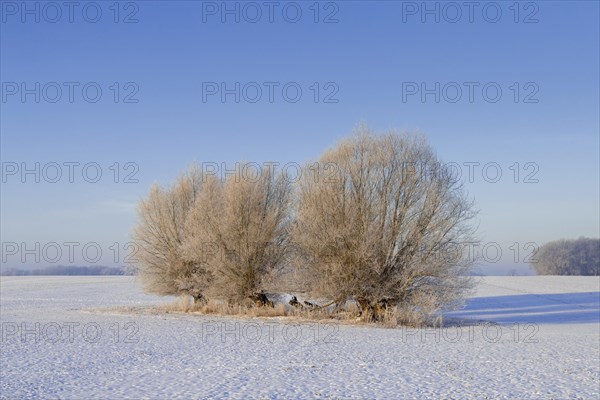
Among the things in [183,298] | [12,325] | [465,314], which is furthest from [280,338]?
[465,314]

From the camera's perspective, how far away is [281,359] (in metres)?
15.5

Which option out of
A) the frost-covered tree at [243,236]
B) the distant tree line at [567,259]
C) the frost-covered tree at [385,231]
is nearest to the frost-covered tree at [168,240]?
the frost-covered tree at [243,236]

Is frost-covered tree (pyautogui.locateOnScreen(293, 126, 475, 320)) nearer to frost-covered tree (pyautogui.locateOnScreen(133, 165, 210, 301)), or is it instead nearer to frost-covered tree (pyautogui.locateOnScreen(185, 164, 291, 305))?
frost-covered tree (pyautogui.locateOnScreen(185, 164, 291, 305))

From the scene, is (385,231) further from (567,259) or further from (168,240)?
(567,259)

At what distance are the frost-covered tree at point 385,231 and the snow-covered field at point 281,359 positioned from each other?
1796mm

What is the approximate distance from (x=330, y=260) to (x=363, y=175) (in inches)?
155

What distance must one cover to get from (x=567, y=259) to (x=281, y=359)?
9201 centimetres

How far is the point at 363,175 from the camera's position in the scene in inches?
976

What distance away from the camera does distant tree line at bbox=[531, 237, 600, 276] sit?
3716 inches

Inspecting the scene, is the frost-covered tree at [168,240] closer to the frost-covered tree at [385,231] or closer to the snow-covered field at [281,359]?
the snow-covered field at [281,359]

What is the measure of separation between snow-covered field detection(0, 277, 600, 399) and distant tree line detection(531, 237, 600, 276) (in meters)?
73.4

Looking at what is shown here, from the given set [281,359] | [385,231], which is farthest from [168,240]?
[281,359]

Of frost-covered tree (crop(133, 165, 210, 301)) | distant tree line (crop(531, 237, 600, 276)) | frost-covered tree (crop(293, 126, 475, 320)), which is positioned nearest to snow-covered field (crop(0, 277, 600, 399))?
frost-covered tree (crop(293, 126, 475, 320))

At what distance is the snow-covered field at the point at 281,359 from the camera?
463 inches
